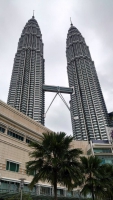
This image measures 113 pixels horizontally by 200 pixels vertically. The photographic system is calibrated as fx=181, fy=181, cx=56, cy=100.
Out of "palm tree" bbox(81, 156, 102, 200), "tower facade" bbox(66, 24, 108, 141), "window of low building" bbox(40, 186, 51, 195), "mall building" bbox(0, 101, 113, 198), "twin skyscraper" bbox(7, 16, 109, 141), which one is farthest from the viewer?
"tower facade" bbox(66, 24, 108, 141)

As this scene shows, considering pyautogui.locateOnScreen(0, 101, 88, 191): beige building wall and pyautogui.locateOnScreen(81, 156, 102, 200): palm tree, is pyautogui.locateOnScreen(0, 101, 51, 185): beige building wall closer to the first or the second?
pyautogui.locateOnScreen(0, 101, 88, 191): beige building wall

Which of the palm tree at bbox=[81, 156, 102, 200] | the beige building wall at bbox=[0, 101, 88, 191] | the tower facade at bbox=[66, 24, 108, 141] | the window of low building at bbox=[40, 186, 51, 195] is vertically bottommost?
the window of low building at bbox=[40, 186, 51, 195]

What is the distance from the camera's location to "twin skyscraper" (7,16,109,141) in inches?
5032

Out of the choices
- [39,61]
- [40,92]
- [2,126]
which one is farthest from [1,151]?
[39,61]

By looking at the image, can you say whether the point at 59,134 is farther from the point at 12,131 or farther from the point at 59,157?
Answer: the point at 12,131

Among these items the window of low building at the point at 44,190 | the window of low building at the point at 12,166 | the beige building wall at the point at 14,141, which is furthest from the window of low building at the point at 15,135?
the window of low building at the point at 44,190

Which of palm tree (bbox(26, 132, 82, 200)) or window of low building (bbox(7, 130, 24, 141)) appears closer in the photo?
palm tree (bbox(26, 132, 82, 200))

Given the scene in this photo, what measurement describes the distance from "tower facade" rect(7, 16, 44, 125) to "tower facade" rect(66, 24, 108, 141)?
3382 centimetres

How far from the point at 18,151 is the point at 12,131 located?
12.8 ft

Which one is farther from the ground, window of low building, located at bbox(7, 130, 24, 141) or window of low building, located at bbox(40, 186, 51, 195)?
window of low building, located at bbox(7, 130, 24, 141)

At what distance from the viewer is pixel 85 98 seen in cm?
15250

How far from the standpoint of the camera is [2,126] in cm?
3203

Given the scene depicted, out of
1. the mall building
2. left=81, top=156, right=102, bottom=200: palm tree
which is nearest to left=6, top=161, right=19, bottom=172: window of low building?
the mall building

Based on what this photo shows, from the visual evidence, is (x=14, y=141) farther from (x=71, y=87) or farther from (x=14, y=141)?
(x=71, y=87)
